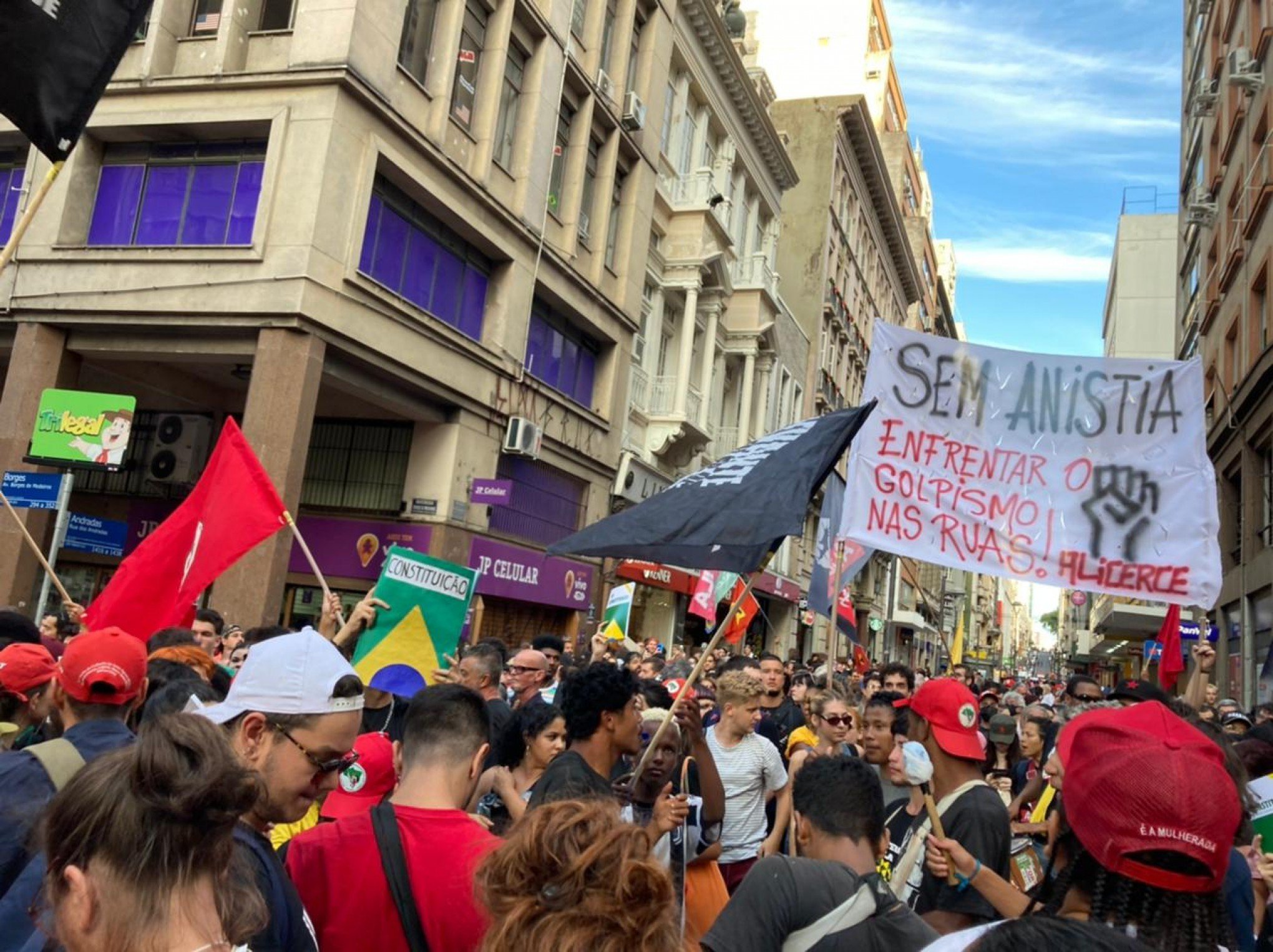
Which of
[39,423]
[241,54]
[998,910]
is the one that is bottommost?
[998,910]

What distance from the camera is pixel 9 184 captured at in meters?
16.6

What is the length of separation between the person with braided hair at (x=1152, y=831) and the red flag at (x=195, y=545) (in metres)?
5.79

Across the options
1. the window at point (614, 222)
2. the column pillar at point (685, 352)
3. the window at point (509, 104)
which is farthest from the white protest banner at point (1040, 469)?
the column pillar at point (685, 352)

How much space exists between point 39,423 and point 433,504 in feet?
19.2

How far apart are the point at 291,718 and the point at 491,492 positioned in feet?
46.4

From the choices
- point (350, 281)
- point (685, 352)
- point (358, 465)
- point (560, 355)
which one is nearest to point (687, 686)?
point (350, 281)

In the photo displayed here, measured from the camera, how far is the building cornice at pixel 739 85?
25.2 metres

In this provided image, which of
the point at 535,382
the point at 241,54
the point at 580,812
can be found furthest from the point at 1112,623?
the point at 580,812

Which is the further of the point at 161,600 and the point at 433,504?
the point at 433,504

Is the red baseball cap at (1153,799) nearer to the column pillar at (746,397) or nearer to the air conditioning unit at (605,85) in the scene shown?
the air conditioning unit at (605,85)

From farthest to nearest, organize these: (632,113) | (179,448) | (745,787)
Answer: (632,113)
(179,448)
(745,787)

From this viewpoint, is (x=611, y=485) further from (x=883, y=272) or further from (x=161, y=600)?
(x=883, y=272)

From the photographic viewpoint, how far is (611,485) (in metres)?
22.7

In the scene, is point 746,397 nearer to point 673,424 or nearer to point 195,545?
point 673,424
